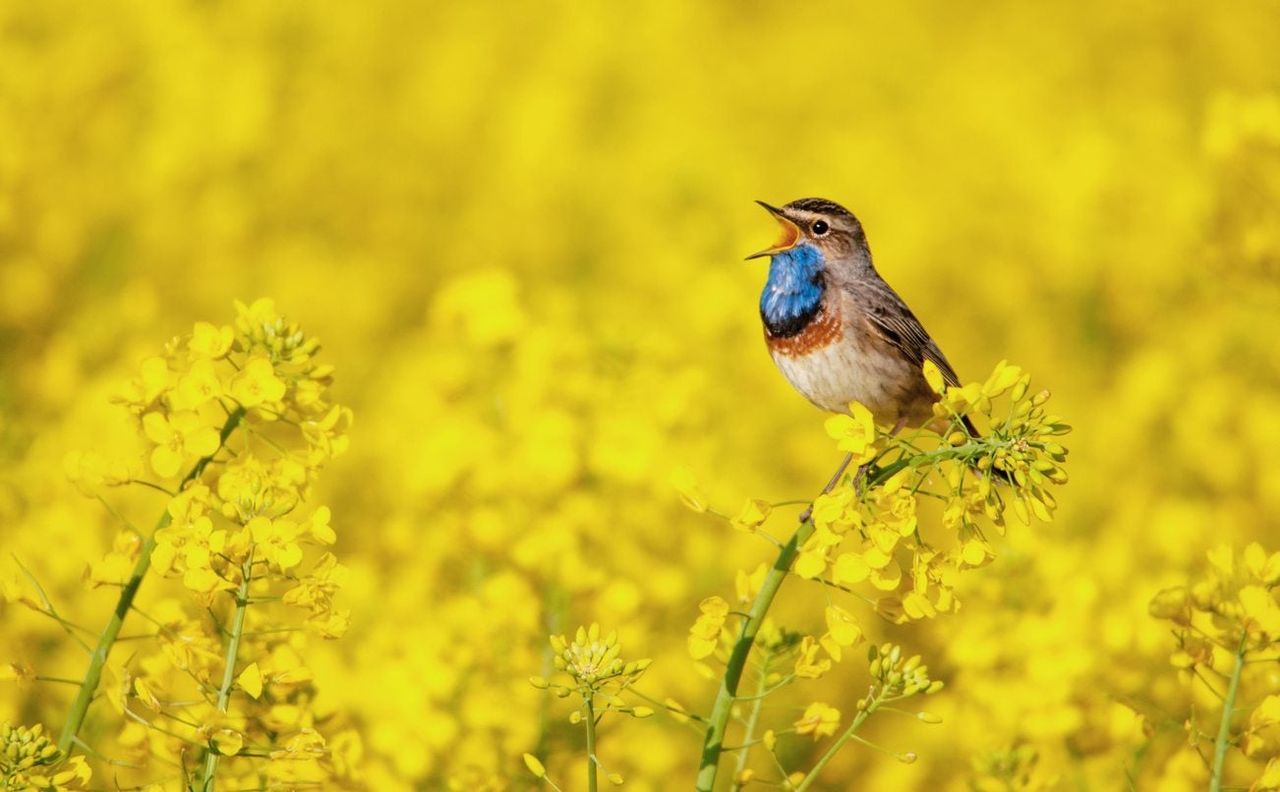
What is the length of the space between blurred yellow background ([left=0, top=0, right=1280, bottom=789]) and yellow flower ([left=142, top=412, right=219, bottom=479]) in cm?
112

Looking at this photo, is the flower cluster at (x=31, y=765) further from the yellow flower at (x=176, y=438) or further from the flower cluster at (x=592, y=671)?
the flower cluster at (x=592, y=671)

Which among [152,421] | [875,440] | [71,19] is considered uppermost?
[71,19]

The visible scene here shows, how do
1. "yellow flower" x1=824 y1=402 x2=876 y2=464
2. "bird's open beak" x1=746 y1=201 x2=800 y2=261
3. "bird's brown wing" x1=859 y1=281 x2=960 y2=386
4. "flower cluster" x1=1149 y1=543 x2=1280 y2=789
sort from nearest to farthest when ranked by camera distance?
"yellow flower" x1=824 y1=402 x2=876 y2=464, "flower cluster" x1=1149 y1=543 x2=1280 y2=789, "bird's brown wing" x1=859 y1=281 x2=960 y2=386, "bird's open beak" x1=746 y1=201 x2=800 y2=261

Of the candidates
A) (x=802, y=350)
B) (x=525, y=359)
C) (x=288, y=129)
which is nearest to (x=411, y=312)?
(x=288, y=129)

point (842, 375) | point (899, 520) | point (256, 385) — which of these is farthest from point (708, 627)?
point (842, 375)

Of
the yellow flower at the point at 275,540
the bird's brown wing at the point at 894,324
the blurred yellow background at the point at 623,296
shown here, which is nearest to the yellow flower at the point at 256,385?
the yellow flower at the point at 275,540

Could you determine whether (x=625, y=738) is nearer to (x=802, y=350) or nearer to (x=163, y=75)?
(x=802, y=350)

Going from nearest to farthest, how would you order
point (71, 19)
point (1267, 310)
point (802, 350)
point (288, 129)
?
point (802, 350) → point (1267, 310) → point (71, 19) → point (288, 129)

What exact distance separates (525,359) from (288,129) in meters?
6.50

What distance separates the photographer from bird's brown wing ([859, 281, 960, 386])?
14.2 feet

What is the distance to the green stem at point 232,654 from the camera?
305 cm

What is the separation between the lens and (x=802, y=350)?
425cm

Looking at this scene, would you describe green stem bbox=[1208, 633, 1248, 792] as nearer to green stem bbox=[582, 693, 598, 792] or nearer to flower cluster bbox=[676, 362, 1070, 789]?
flower cluster bbox=[676, 362, 1070, 789]

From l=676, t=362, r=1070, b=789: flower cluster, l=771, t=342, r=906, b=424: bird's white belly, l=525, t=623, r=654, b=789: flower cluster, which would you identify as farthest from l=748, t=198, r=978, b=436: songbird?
l=525, t=623, r=654, b=789: flower cluster
